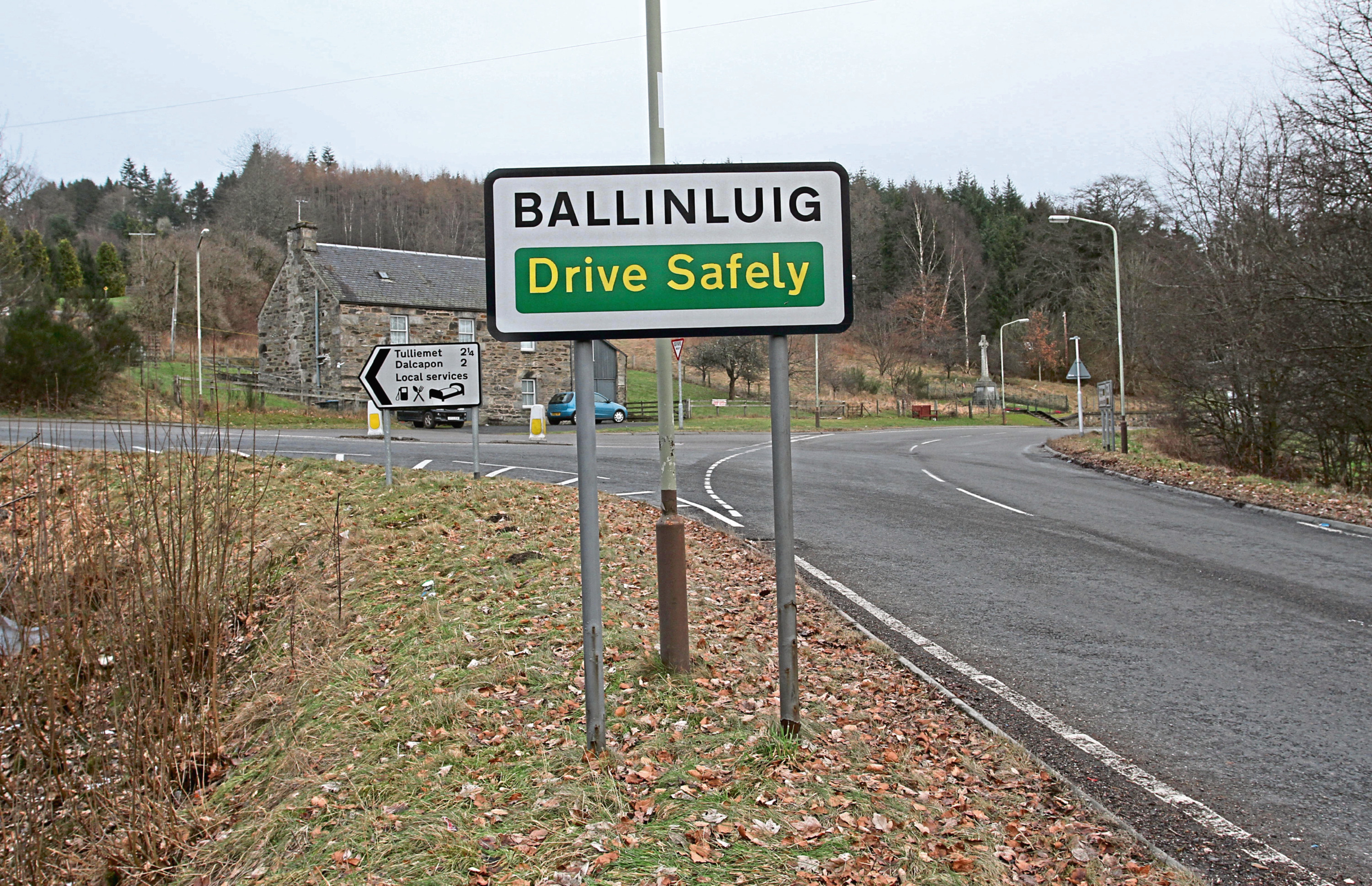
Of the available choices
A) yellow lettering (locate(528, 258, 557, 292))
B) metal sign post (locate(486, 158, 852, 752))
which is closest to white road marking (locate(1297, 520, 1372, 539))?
metal sign post (locate(486, 158, 852, 752))

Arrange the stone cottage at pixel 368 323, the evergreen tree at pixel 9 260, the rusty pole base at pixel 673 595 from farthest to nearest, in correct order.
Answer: the stone cottage at pixel 368 323 < the evergreen tree at pixel 9 260 < the rusty pole base at pixel 673 595

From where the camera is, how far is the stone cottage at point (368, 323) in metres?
39.1

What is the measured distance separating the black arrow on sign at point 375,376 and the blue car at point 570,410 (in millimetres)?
26110

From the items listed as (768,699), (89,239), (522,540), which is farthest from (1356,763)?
(89,239)

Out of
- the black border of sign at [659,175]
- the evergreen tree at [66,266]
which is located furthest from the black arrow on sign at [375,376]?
the evergreen tree at [66,266]

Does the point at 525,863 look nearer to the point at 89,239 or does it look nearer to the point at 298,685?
the point at 298,685

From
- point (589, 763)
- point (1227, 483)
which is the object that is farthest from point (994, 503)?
point (589, 763)

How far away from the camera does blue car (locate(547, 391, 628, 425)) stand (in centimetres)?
3888

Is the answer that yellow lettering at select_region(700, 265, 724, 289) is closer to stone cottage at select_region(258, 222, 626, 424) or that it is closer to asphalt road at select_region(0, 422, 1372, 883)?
asphalt road at select_region(0, 422, 1372, 883)

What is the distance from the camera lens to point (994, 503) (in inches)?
553

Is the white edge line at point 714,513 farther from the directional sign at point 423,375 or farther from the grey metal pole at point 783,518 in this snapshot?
the grey metal pole at point 783,518

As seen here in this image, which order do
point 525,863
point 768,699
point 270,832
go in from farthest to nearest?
1. point 768,699
2. point 270,832
3. point 525,863

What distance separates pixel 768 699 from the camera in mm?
4938

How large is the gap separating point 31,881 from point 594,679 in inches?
110
